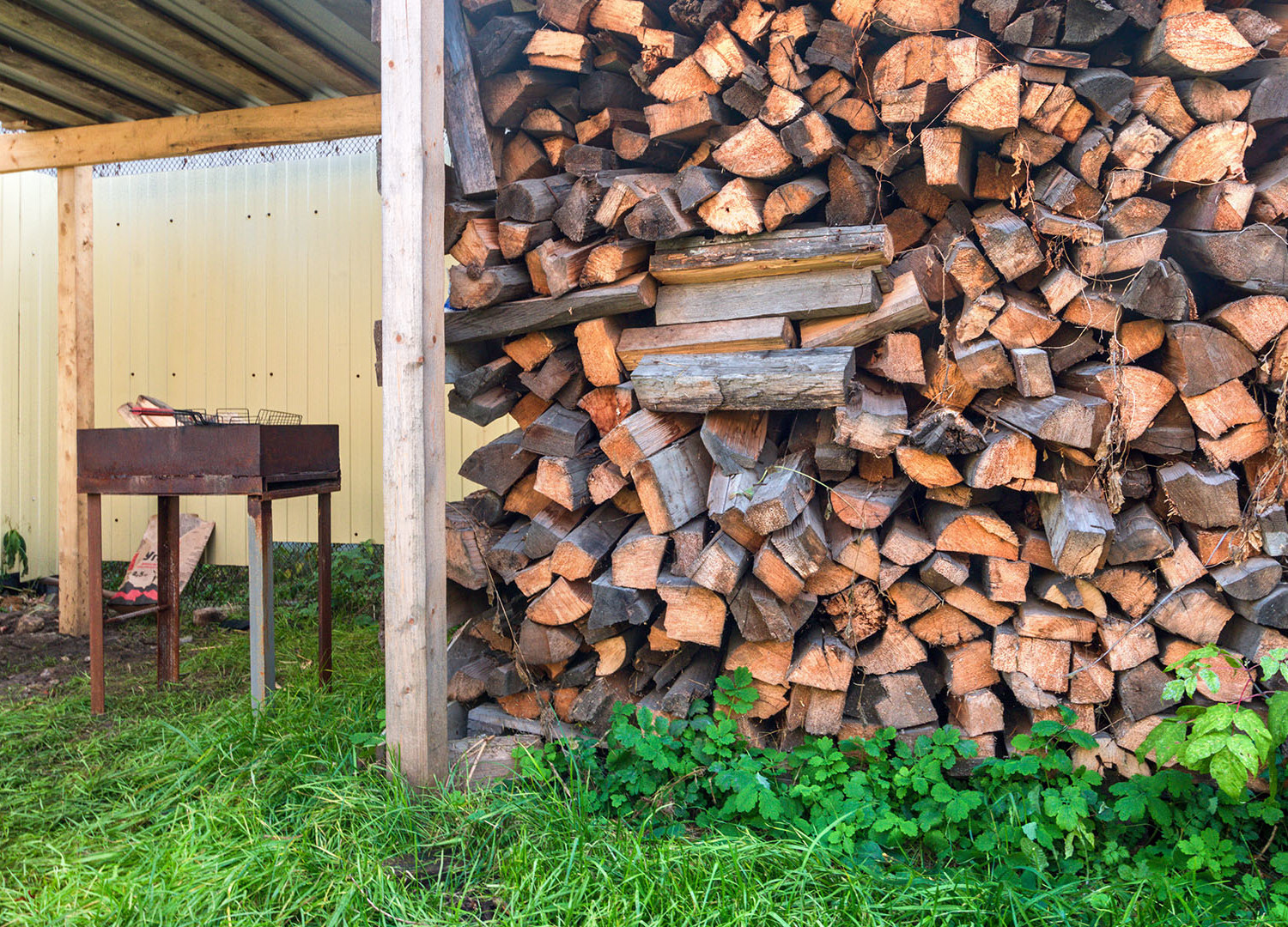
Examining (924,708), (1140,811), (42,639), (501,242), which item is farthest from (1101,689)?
(42,639)

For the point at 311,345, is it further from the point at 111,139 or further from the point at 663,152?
the point at 663,152

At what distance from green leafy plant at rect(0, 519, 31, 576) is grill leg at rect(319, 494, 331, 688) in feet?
12.6

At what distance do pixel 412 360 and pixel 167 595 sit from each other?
7.33 ft

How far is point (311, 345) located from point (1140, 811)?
5.05 m

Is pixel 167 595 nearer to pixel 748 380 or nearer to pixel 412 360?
pixel 412 360

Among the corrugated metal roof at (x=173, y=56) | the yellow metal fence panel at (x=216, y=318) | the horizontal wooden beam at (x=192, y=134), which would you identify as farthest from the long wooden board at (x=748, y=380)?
the yellow metal fence panel at (x=216, y=318)

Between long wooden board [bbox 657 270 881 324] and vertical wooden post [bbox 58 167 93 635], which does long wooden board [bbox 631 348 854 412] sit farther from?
vertical wooden post [bbox 58 167 93 635]

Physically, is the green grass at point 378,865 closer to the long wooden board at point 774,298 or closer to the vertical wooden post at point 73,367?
the long wooden board at point 774,298

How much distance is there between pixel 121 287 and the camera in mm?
5977

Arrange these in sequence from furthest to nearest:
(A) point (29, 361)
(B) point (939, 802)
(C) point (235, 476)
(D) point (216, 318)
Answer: (A) point (29, 361) → (D) point (216, 318) → (C) point (235, 476) → (B) point (939, 802)

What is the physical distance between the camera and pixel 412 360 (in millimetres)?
2396

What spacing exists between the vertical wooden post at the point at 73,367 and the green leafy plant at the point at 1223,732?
5181 millimetres

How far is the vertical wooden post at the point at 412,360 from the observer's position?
2393 mm

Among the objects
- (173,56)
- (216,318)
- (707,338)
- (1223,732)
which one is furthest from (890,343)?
(216,318)
